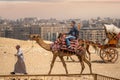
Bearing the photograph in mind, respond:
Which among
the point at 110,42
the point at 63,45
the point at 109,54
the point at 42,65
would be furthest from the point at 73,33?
the point at 109,54

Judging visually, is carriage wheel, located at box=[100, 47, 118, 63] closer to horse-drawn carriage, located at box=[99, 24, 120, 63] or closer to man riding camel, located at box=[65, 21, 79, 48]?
horse-drawn carriage, located at box=[99, 24, 120, 63]

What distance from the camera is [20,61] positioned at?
14320 millimetres

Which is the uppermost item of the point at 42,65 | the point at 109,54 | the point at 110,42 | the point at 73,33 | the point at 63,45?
the point at 73,33

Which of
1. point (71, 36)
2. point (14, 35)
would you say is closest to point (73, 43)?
point (71, 36)

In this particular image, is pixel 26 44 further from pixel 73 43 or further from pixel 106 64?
pixel 73 43

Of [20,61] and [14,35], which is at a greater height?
[20,61]

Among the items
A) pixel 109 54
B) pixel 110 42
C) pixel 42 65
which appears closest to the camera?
pixel 42 65

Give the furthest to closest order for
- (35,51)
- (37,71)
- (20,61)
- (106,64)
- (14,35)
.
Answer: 1. (14,35)
2. (35,51)
3. (106,64)
4. (37,71)
5. (20,61)

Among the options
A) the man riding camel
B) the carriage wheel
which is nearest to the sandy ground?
the carriage wheel

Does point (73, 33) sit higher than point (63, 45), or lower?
higher

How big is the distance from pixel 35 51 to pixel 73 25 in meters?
12.2

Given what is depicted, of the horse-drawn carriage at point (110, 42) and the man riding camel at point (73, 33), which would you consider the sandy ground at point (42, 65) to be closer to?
the horse-drawn carriage at point (110, 42)

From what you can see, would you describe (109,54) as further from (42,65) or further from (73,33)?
(73,33)

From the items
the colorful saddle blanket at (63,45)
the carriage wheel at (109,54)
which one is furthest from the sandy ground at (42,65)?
the colorful saddle blanket at (63,45)
